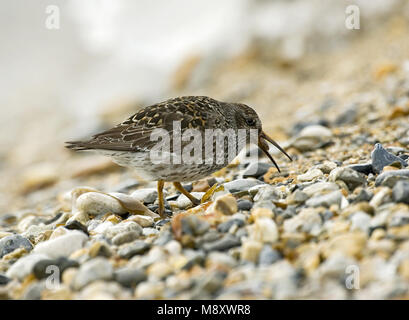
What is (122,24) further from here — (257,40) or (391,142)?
(391,142)

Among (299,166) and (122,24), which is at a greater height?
(122,24)

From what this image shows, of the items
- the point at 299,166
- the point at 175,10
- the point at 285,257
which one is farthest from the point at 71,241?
the point at 175,10

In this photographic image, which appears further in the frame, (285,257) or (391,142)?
(391,142)

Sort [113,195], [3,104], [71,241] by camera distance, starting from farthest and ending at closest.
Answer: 1. [3,104]
2. [113,195]
3. [71,241]

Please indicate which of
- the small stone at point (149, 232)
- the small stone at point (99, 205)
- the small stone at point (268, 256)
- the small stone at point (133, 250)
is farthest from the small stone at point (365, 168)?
the small stone at point (99, 205)

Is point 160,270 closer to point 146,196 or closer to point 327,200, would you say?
point 327,200

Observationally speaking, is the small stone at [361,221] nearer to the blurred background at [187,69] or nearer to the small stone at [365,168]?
the small stone at [365,168]

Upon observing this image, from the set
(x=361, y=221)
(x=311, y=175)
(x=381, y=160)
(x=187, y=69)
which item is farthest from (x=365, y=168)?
(x=187, y=69)
